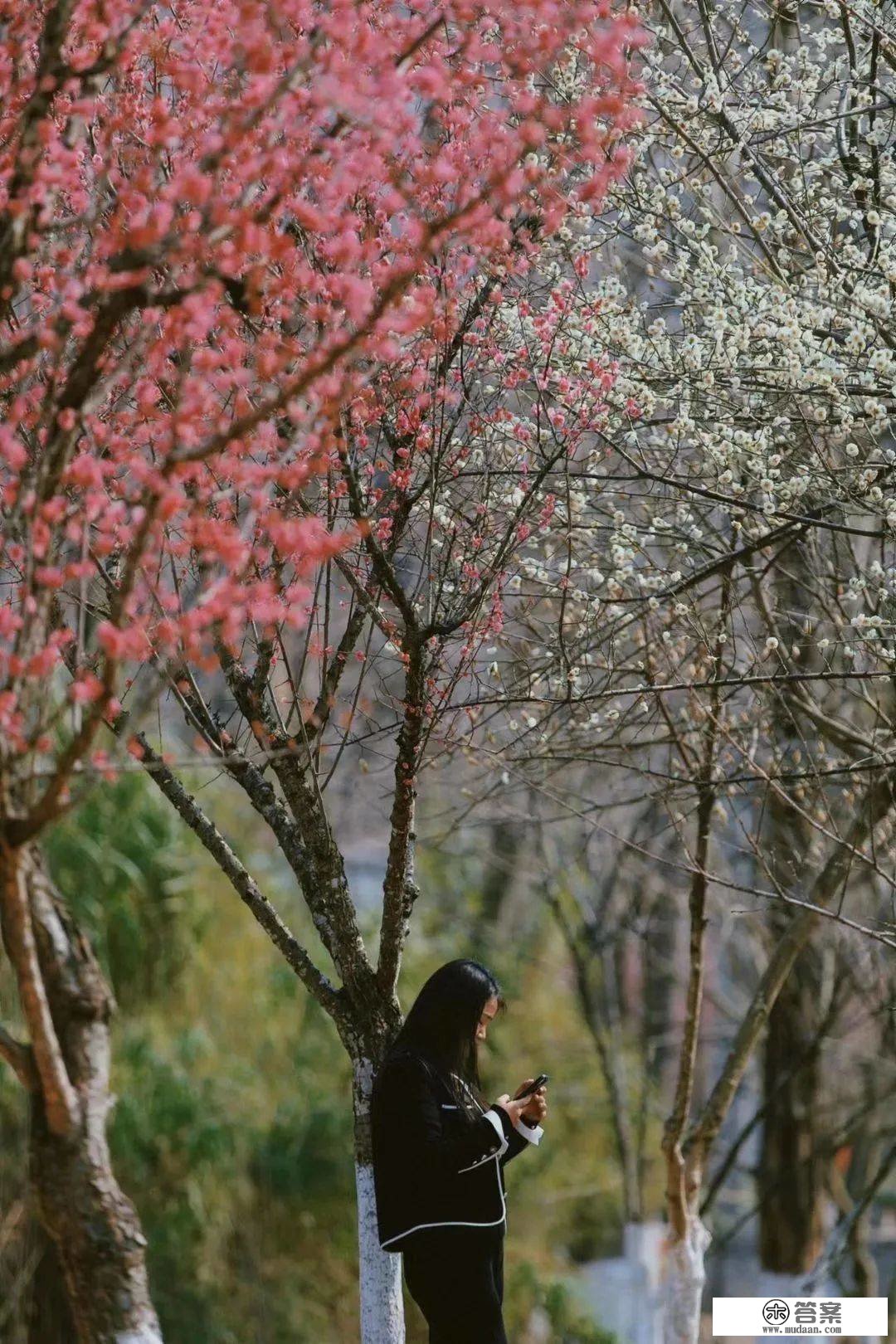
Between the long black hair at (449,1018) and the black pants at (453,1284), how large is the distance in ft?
1.22

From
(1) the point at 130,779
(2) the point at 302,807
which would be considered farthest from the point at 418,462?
(1) the point at 130,779

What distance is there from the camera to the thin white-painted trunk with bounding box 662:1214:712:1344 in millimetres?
6156

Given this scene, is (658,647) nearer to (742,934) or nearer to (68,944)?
(68,944)

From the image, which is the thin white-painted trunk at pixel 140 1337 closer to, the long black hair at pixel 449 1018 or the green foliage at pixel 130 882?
the long black hair at pixel 449 1018

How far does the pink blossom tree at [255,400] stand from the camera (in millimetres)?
3256

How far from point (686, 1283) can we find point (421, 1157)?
2526 millimetres

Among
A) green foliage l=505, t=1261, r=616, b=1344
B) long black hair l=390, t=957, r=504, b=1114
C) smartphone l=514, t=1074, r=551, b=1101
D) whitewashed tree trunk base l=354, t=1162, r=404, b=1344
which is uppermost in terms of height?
long black hair l=390, t=957, r=504, b=1114

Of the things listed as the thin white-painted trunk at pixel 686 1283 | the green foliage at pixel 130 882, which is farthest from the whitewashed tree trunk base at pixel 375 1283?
the green foliage at pixel 130 882

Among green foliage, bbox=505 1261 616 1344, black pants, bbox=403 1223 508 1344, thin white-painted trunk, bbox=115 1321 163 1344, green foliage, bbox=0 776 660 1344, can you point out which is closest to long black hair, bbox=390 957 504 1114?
black pants, bbox=403 1223 508 1344

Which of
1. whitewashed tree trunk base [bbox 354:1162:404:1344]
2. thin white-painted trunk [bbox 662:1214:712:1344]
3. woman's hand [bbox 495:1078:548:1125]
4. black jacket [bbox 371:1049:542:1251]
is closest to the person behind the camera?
black jacket [bbox 371:1049:542:1251]

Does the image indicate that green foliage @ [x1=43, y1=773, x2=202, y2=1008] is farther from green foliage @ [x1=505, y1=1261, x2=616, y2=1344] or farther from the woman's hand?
the woman's hand

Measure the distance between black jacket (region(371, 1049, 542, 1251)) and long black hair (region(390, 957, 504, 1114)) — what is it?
63 mm

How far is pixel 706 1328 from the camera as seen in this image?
512 inches

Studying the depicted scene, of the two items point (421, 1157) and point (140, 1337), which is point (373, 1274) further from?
point (421, 1157)
